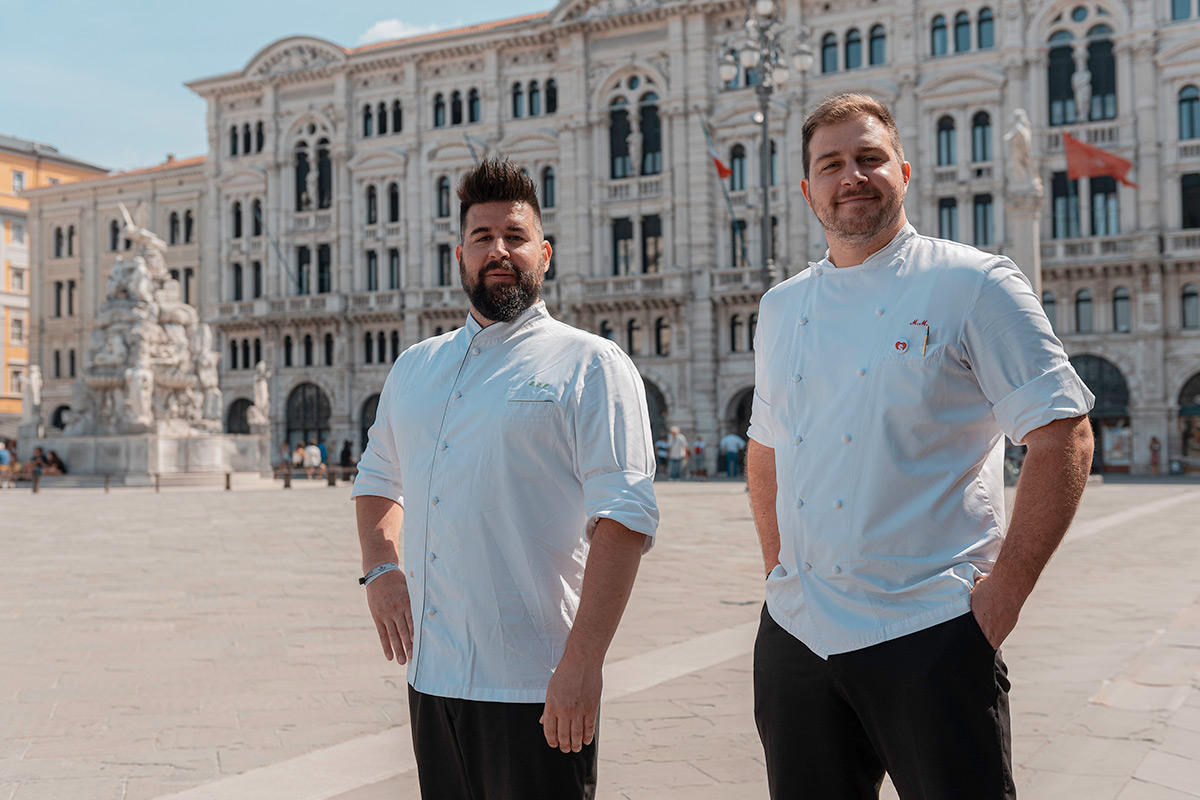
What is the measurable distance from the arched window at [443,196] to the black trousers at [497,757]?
44.6m

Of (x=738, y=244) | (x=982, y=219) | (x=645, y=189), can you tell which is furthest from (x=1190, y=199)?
(x=645, y=189)

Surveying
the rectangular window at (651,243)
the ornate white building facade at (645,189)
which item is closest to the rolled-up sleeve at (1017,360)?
the ornate white building facade at (645,189)

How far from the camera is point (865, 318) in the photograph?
2447 mm

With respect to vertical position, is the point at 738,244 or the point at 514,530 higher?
the point at 738,244

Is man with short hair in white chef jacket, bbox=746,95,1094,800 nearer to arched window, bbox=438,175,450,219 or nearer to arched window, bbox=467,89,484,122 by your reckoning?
arched window, bbox=438,175,450,219

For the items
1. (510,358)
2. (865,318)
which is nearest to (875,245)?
(865,318)

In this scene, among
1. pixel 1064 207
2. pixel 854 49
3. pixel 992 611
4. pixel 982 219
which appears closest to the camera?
pixel 992 611

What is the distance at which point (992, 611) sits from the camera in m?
2.19

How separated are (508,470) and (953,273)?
1.10 meters

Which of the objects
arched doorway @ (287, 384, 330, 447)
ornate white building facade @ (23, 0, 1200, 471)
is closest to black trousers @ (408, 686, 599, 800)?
ornate white building facade @ (23, 0, 1200, 471)

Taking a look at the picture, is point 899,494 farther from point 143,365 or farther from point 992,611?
point 143,365

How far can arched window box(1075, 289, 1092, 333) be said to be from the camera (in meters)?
36.6

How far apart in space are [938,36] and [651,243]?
42.0 ft

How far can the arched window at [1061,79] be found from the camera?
37.0 metres
